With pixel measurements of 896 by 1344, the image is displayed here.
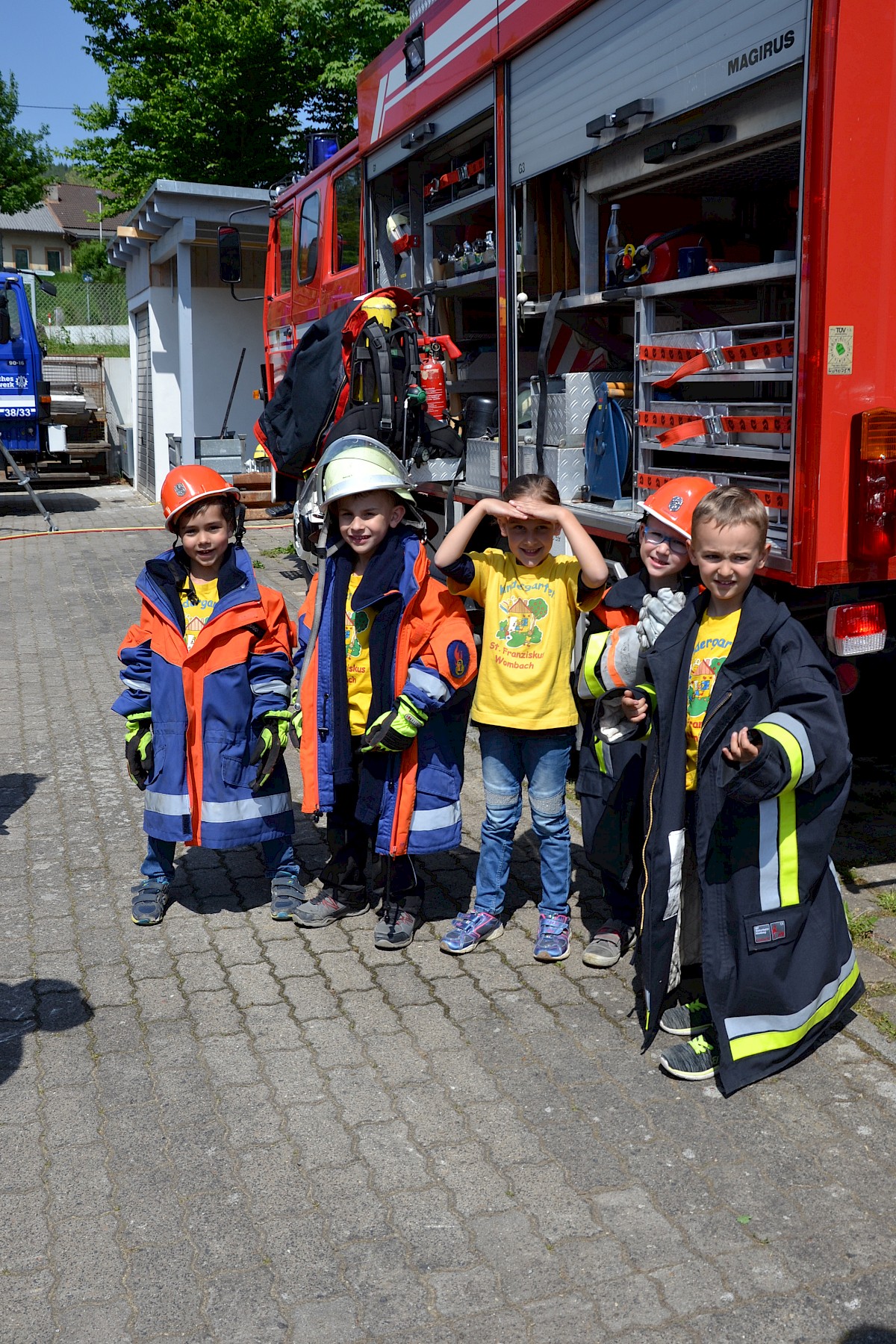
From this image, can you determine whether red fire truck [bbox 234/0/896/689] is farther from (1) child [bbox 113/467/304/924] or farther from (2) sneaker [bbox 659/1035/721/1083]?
(1) child [bbox 113/467/304/924]

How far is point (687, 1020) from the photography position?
3340 millimetres

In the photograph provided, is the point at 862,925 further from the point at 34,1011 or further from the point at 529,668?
the point at 34,1011

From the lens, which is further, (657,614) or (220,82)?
(220,82)

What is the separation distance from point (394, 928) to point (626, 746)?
1007 millimetres

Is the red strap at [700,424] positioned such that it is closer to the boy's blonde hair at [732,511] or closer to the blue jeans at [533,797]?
the boy's blonde hair at [732,511]

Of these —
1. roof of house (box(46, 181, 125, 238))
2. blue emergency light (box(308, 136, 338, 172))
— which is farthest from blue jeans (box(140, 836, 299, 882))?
roof of house (box(46, 181, 125, 238))

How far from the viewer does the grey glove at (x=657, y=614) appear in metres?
3.29

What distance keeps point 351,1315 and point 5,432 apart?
14921mm

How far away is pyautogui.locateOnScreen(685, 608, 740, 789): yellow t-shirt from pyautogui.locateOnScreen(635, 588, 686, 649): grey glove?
0.16 metres

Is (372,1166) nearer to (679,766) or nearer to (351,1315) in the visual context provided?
(351,1315)

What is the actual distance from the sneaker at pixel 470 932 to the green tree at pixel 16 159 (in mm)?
38738

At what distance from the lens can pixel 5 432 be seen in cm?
1552

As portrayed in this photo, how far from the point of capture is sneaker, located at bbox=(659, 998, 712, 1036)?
10.9 ft

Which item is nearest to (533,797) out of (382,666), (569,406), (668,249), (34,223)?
(382,666)
